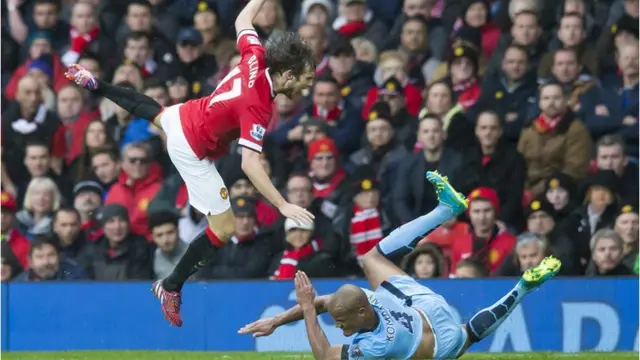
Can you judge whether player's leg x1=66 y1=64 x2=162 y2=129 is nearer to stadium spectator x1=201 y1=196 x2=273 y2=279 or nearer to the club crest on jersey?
the club crest on jersey

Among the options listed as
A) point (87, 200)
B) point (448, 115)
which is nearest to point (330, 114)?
point (448, 115)

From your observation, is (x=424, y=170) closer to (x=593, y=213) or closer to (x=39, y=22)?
(x=593, y=213)

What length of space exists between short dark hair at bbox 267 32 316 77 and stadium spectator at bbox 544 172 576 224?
13.7 ft

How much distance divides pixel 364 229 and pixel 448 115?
146 cm

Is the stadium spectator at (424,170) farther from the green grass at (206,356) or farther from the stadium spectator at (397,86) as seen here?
the green grass at (206,356)

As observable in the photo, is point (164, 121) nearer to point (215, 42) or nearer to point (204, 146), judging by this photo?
point (204, 146)

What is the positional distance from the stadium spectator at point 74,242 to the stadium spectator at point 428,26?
3.59 metres

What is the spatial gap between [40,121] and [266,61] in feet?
20.5

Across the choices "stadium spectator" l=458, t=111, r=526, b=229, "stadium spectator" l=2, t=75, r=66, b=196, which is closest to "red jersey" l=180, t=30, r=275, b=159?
"stadium spectator" l=458, t=111, r=526, b=229

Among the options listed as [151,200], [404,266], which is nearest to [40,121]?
[151,200]

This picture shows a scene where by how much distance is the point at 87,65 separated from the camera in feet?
57.8

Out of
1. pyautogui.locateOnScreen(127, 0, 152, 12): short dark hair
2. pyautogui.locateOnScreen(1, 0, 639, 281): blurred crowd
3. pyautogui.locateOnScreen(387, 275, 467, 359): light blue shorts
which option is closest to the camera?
pyautogui.locateOnScreen(387, 275, 467, 359): light blue shorts

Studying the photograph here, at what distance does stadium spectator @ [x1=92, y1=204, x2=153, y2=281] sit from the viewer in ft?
52.4

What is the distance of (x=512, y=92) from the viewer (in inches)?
A: 628
